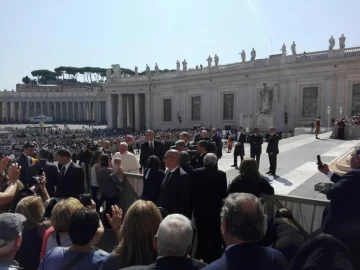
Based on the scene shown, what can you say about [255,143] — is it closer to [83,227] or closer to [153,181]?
[153,181]

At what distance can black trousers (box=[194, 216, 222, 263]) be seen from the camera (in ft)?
16.6

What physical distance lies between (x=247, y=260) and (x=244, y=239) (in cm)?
17

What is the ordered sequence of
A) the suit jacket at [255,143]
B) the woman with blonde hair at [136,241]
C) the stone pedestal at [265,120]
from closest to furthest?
the woman with blonde hair at [136,241] → the suit jacket at [255,143] → the stone pedestal at [265,120]

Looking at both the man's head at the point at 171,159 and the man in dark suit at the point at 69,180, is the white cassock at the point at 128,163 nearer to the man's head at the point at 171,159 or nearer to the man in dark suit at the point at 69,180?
the man in dark suit at the point at 69,180

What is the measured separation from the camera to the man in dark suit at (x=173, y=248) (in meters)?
2.19

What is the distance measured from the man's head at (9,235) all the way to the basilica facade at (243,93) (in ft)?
112

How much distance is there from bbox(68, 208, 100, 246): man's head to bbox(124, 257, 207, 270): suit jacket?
2.15 ft

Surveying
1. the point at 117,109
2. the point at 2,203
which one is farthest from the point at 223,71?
the point at 2,203

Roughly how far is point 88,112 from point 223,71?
246 feet

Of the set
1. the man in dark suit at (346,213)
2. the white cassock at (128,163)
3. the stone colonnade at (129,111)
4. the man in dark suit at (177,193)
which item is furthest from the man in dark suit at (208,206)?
the stone colonnade at (129,111)

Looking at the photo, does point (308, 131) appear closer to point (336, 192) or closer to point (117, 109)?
point (336, 192)

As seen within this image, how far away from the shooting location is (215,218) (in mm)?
5047

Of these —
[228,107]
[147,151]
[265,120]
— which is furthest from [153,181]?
[228,107]

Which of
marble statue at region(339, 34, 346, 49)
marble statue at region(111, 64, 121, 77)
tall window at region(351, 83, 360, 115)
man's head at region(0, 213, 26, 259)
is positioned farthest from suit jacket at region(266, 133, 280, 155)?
marble statue at region(111, 64, 121, 77)
